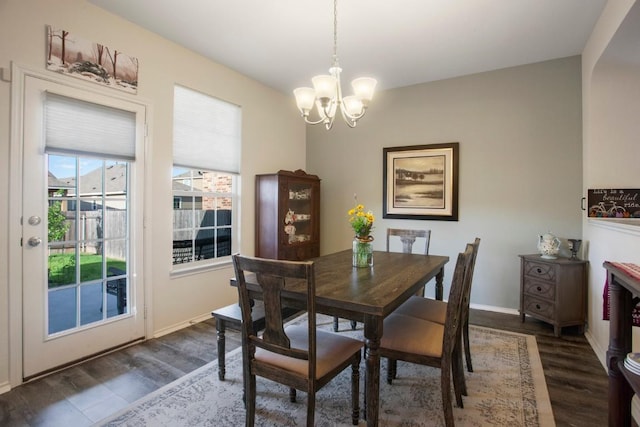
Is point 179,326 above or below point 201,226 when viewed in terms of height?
below

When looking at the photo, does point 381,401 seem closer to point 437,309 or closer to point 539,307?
point 437,309

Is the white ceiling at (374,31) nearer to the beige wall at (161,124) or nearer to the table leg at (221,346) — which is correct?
the beige wall at (161,124)

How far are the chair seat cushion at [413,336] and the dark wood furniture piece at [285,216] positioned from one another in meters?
2.16

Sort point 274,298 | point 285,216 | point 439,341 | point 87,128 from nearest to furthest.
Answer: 1. point 274,298
2. point 439,341
3. point 87,128
4. point 285,216

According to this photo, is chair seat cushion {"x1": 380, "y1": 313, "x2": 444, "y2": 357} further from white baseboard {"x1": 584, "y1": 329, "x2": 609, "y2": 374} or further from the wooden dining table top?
white baseboard {"x1": 584, "y1": 329, "x2": 609, "y2": 374}

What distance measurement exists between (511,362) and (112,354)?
10.3 ft

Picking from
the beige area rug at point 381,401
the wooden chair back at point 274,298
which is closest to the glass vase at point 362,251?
the beige area rug at point 381,401

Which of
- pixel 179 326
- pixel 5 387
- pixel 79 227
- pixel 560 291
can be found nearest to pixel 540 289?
pixel 560 291

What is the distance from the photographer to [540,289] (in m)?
3.20

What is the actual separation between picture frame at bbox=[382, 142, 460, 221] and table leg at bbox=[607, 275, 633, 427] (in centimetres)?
265

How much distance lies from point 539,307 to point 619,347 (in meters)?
2.10

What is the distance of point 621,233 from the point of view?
2191mm

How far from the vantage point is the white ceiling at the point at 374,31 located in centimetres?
257

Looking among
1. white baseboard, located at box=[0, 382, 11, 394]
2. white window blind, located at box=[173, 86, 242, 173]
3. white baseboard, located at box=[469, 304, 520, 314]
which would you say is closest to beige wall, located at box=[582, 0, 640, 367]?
white baseboard, located at box=[469, 304, 520, 314]
